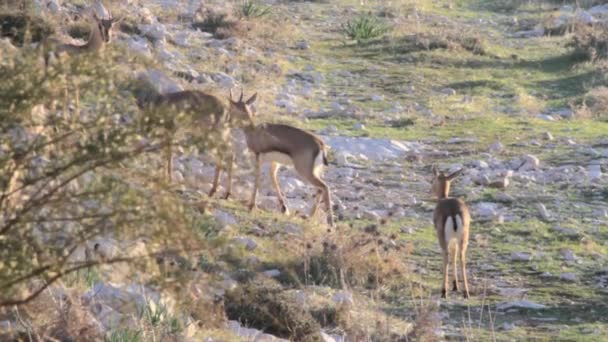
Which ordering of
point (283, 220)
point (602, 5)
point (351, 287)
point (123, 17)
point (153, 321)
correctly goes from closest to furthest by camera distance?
point (153, 321) → point (351, 287) → point (283, 220) → point (123, 17) → point (602, 5)

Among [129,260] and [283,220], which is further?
[283,220]

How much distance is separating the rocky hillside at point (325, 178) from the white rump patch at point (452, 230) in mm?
367

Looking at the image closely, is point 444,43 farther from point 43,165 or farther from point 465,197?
point 43,165

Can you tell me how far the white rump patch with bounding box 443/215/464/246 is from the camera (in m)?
9.54

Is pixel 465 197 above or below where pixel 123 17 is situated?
below

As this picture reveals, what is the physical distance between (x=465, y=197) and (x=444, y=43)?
8.33 meters

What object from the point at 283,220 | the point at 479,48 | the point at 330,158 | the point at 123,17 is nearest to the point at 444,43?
the point at 479,48

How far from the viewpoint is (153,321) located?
20.8 ft

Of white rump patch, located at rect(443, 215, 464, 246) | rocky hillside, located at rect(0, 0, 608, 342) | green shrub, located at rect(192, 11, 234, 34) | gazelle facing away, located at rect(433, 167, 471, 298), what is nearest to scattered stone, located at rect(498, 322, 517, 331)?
rocky hillside, located at rect(0, 0, 608, 342)

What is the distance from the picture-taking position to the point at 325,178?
39.8ft

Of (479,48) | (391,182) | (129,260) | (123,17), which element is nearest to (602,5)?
(479,48)

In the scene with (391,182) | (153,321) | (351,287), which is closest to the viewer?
(153,321)

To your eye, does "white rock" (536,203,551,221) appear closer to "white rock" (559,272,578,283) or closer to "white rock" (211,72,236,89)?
"white rock" (559,272,578,283)

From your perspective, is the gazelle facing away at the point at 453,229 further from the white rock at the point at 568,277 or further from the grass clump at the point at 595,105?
the grass clump at the point at 595,105
